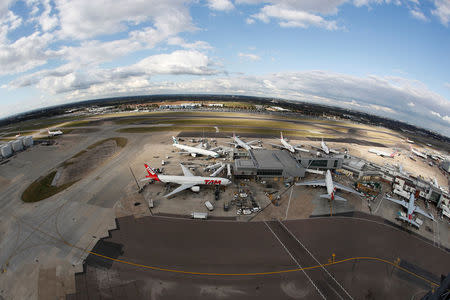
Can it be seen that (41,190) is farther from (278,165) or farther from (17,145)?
(278,165)


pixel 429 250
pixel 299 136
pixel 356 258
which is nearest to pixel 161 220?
pixel 356 258

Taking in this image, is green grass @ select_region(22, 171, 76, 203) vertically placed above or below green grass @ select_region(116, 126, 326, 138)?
below

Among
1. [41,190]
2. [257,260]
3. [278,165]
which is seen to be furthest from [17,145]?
[278,165]

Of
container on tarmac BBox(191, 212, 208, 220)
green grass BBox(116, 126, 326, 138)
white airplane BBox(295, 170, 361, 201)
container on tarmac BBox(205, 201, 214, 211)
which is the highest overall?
green grass BBox(116, 126, 326, 138)

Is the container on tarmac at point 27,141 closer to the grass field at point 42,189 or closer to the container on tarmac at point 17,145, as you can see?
the container on tarmac at point 17,145

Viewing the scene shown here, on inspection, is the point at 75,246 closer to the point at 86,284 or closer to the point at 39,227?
the point at 86,284

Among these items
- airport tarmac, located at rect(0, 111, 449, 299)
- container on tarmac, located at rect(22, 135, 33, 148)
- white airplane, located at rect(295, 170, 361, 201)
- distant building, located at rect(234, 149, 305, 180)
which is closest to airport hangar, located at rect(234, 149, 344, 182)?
distant building, located at rect(234, 149, 305, 180)

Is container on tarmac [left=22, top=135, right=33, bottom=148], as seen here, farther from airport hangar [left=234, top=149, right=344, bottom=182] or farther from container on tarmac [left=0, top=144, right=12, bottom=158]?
airport hangar [left=234, top=149, right=344, bottom=182]
